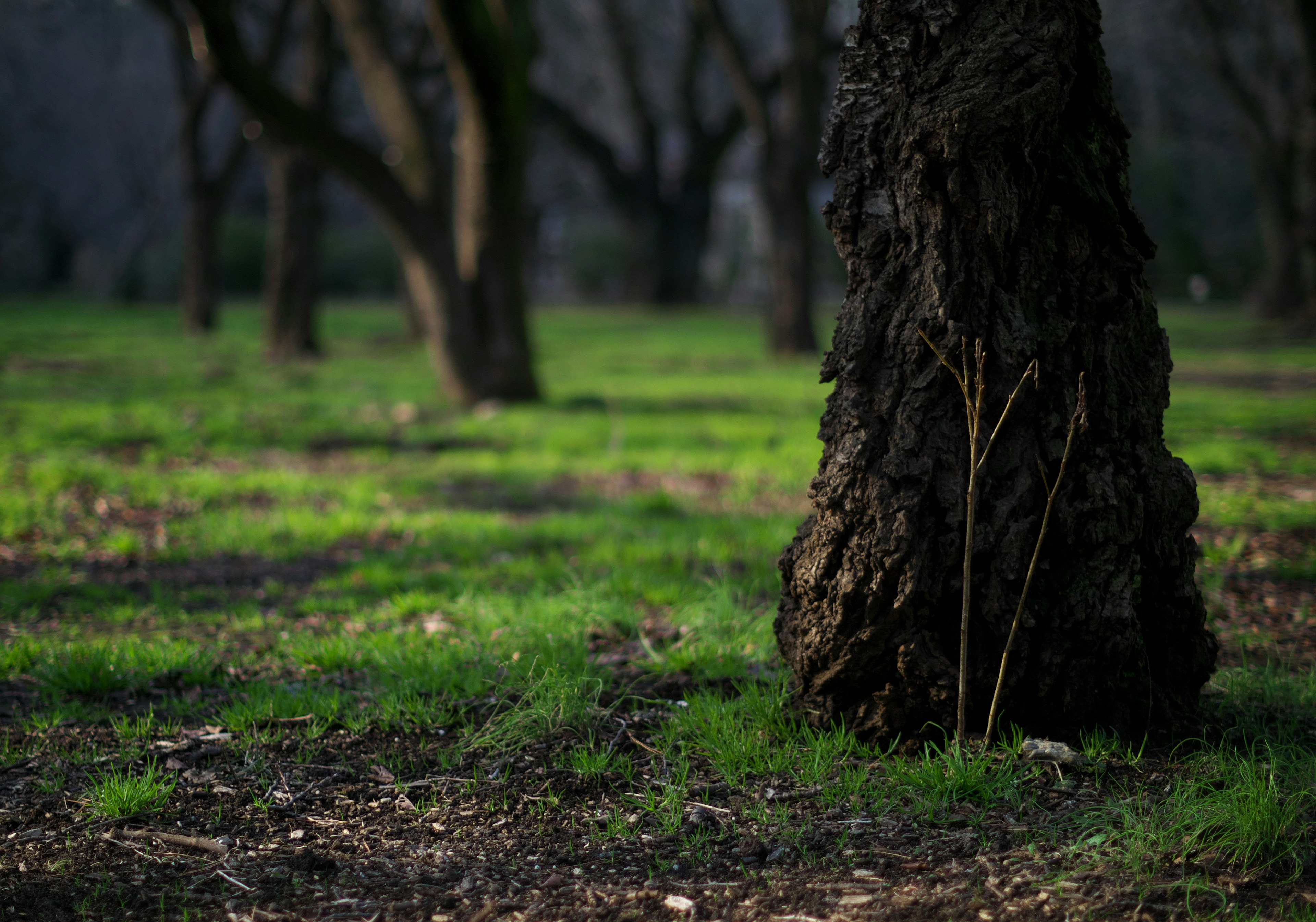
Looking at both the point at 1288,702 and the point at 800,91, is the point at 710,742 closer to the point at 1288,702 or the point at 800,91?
the point at 1288,702

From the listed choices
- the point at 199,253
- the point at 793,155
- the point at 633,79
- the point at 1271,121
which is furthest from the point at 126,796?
the point at 633,79

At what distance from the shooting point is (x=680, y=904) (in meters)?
2.09

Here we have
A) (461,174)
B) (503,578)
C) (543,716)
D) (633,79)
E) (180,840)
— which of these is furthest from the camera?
(633,79)

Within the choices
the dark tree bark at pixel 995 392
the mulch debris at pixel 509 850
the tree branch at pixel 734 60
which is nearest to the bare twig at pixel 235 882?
the mulch debris at pixel 509 850

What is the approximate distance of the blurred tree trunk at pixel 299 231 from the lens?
14.7 m

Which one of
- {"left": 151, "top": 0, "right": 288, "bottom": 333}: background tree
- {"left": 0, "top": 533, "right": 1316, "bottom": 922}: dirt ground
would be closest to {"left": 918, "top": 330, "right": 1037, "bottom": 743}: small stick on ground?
{"left": 0, "top": 533, "right": 1316, "bottom": 922}: dirt ground

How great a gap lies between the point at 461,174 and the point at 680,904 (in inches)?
345

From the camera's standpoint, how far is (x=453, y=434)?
28.6 ft

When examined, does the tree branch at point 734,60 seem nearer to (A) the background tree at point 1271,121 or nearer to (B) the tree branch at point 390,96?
(B) the tree branch at point 390,96

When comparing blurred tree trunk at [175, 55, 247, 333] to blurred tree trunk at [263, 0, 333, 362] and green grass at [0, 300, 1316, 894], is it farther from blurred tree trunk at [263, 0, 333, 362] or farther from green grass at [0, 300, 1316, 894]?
green grass at [0, 300, 1316, 894]

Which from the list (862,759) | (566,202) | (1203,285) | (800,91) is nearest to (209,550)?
(862,759)

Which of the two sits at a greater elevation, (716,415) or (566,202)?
(566,202)

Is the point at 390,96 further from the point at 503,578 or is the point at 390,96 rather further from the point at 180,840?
the point at 180,840

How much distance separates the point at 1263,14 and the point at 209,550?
2165 cm
